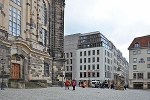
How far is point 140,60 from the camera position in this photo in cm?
7162

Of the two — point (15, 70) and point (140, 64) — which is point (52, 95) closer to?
point (15, 70)

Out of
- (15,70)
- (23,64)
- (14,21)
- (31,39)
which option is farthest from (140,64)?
(14,21)

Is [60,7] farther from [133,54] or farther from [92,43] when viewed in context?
[92,43]

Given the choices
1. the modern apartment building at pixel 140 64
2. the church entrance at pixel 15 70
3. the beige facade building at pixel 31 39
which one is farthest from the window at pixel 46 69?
the modern apartment building at pixel 140 64

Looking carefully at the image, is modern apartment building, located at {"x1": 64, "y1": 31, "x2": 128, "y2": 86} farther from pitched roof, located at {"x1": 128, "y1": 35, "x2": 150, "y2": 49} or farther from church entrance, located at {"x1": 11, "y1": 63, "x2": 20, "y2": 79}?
church entrance, located at {"x1": 11, "y1": 63, "x2": 20, "y2": 79}

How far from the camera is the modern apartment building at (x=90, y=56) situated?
8188 centimetres

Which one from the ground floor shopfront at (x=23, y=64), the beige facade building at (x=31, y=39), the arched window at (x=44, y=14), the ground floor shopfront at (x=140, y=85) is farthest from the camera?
the ground floor shopfront at (x=140, y=85)

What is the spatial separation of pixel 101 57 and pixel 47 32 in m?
47.0

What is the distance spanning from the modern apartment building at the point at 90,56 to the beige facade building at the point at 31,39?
43.3 m

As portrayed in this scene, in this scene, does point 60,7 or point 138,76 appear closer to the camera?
point 60,7

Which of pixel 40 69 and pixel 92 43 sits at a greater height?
pixel 92 43

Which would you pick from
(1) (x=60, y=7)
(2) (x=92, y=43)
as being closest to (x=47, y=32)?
(1) (x=60, y=7)

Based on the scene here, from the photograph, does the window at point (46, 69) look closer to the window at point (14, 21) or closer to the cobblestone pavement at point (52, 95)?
the window at point (14, 21)

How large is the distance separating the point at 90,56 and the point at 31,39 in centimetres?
5584
